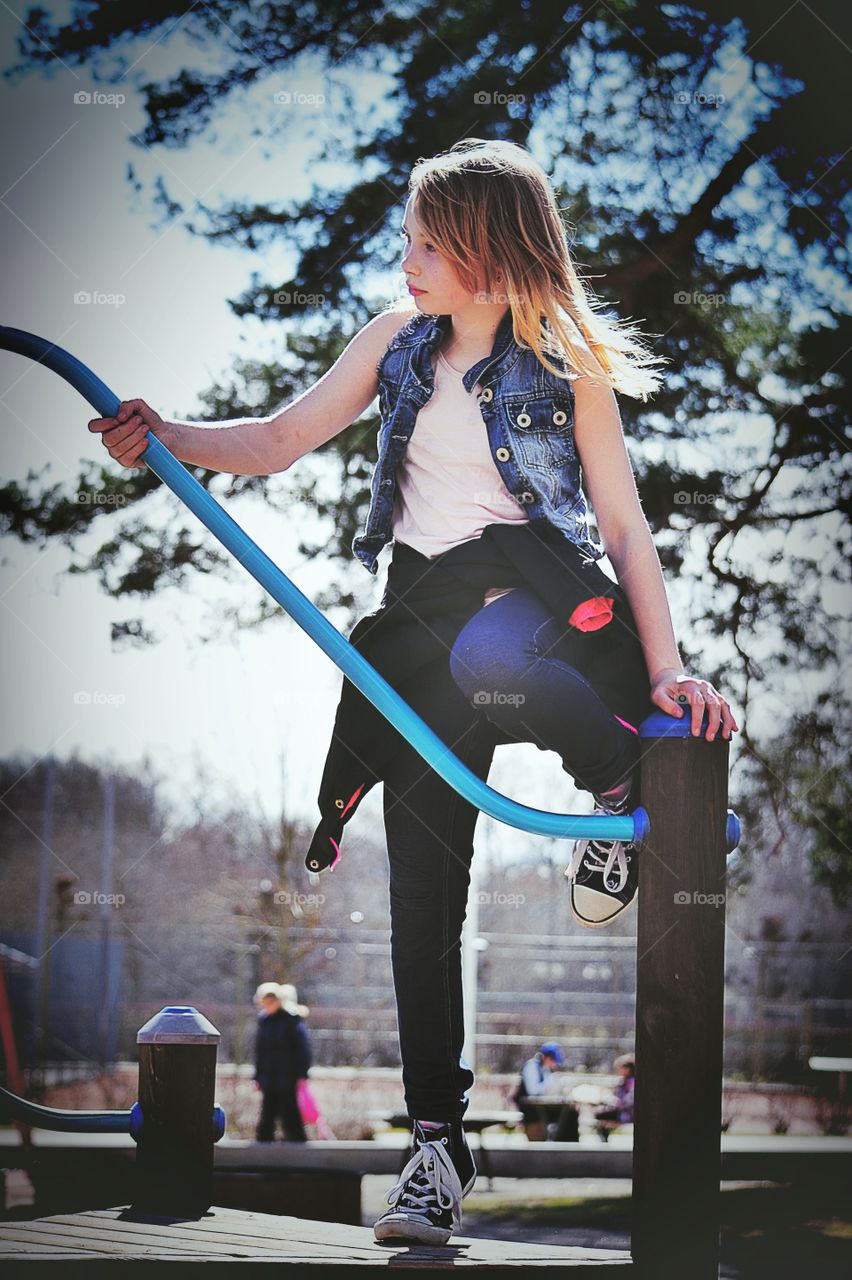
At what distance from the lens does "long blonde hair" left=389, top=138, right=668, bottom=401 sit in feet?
5.46

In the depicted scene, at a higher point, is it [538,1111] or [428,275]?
[428,275]

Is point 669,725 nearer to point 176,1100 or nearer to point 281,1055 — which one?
point 176,1100

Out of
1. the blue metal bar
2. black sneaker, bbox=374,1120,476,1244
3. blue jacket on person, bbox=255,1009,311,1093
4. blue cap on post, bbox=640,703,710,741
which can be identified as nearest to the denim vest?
blue cap on post, bbox=640,703,710,741

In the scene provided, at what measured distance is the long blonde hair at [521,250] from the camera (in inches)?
65.6

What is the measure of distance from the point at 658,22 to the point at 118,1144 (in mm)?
4387

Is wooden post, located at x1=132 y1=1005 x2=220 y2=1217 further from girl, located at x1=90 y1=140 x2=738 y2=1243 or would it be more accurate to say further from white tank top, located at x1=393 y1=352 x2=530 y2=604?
white tank top, located at x1=393 y1=352 x2=530 y2=604

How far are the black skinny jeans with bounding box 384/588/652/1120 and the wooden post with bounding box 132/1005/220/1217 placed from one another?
44 cm

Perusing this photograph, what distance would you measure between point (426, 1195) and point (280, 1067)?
5304 mm

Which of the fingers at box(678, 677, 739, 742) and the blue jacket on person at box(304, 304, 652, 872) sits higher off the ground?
the blue jacket on person at box(304, 304, 652, 872)

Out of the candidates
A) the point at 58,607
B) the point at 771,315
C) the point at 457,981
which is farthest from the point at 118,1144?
the point at 457,981

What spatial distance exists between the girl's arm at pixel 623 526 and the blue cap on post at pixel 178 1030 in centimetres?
85

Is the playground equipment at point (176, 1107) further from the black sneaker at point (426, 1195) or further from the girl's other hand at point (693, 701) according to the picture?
the girl's other hand at point (693, 701)

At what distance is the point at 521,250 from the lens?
5.50 ft

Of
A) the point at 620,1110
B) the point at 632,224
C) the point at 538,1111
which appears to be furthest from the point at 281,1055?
the point at 632,224
